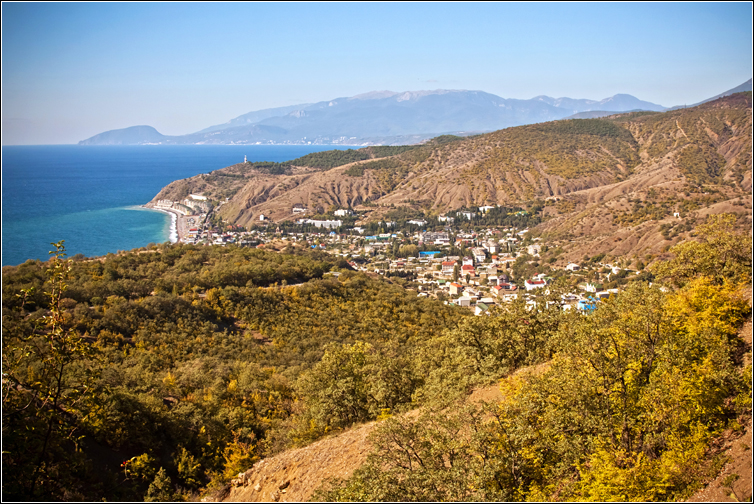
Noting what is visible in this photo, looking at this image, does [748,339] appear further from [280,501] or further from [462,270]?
[462,270]

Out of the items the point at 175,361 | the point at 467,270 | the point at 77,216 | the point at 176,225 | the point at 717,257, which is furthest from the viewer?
the point at 77,216

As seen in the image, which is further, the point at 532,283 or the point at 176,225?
the point at 176,225

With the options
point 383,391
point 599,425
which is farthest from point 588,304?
point 599,425

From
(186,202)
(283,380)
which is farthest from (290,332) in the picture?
(186,202)

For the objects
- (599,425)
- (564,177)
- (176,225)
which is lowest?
(176,225)

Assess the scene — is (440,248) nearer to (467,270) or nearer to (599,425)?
(467,270)

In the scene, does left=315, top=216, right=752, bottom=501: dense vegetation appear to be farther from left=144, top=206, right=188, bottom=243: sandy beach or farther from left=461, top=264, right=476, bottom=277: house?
left=144, top=206, right=188, bottom=243: sandy beach

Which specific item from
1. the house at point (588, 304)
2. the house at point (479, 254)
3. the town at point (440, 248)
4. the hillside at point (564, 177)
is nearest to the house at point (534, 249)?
the town at point (440, 248)

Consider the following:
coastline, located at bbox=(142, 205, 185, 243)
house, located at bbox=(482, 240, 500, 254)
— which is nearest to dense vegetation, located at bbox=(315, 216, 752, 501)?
house, located at bbox=(482, 240, 500, 254)

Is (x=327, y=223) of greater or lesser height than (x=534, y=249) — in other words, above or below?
above

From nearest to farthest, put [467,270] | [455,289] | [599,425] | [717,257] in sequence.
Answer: [599,425] < [717,257] < [455,289] < [467,270]
